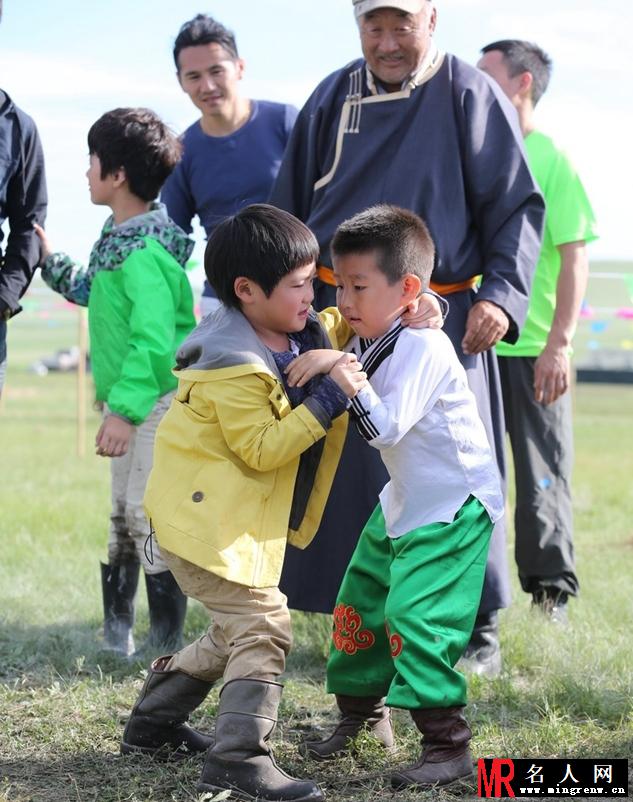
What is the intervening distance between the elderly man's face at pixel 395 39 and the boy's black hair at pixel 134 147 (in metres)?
0.77

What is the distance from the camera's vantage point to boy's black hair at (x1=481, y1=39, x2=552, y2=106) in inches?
204

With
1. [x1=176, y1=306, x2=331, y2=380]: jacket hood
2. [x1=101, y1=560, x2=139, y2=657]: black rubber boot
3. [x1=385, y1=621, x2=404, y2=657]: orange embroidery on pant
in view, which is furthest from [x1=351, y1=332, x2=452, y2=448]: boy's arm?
[x1=101, y1=560, x2=139, y2=657]: black rubber boot

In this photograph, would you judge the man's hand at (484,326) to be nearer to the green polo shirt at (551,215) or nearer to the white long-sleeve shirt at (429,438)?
the white long-sleeve shirt at (429,438)

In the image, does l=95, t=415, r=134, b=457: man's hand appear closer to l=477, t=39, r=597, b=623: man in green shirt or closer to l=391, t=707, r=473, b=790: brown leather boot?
l=391, t=707, r=473, b=790: brown leather boot

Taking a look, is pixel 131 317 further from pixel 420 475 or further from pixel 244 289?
pixel 420 475

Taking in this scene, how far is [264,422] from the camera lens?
2744mm

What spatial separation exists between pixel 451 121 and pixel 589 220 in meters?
1.46

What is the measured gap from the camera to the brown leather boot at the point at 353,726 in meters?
3.15

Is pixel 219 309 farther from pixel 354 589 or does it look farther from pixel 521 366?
pixel 521 366

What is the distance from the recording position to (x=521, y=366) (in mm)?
5066

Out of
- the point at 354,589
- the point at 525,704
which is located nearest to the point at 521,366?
the point at 525,704

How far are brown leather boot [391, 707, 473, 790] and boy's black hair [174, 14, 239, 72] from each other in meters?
3.24

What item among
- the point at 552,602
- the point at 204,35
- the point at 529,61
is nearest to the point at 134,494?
the point at 552,602

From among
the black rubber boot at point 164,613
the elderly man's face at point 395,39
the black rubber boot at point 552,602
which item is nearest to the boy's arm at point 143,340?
the black rubber boot at point 164,613
